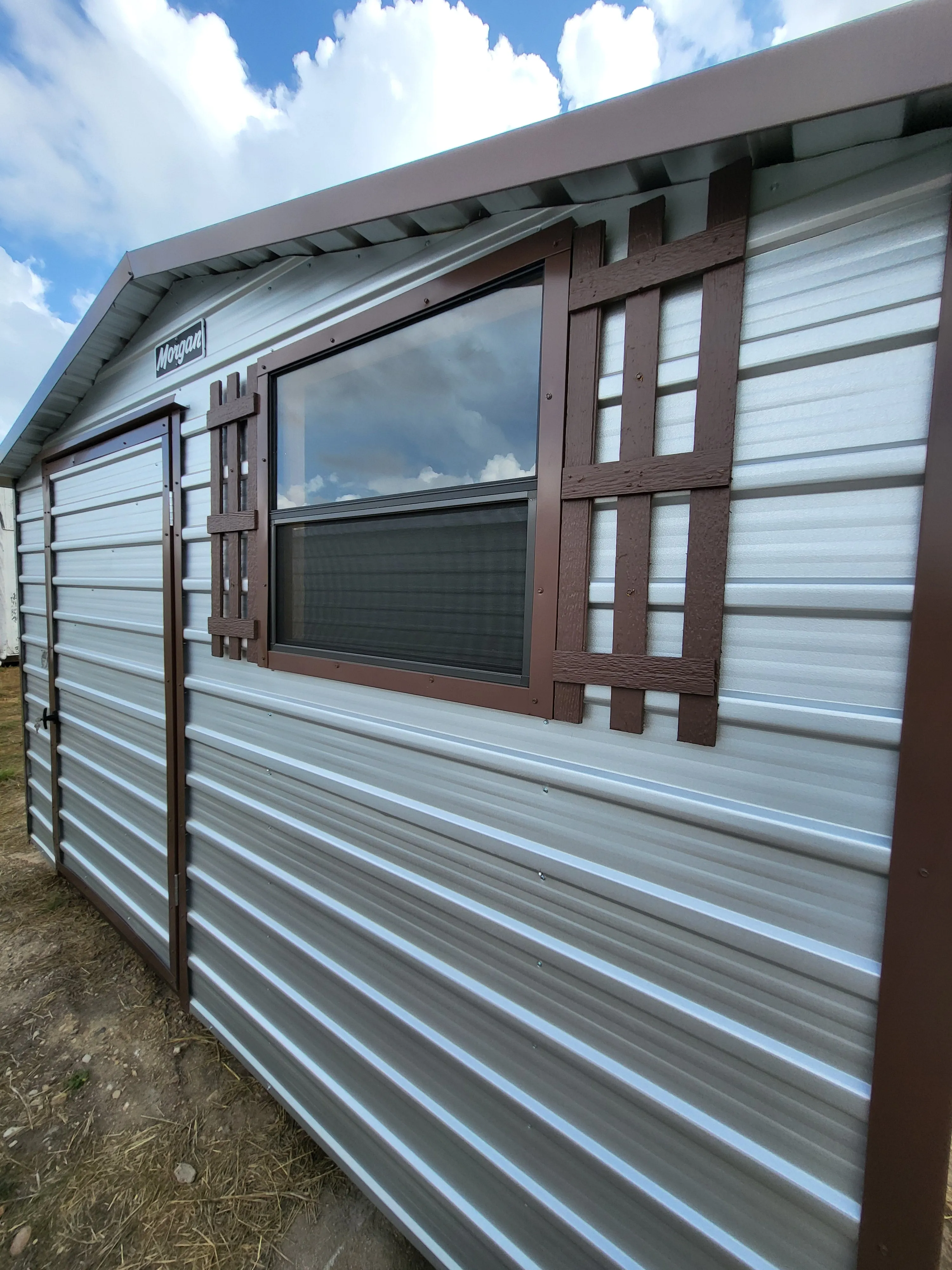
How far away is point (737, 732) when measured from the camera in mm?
975

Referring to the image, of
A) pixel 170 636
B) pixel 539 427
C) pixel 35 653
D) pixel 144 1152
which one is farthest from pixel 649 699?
pixel 35 653

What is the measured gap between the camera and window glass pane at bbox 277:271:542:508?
1247 mm

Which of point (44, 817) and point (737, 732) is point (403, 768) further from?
point (44, 817)

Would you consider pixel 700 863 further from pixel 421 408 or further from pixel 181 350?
pixel 181 350

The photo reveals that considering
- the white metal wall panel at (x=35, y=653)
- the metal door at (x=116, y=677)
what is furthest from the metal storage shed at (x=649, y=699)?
the white metal wall panel at (x=35, y=653)

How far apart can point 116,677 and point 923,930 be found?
11.2 feet

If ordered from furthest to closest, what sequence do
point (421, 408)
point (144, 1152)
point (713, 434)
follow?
point (144, 1152) → point (421, 408) → point (713, 434)

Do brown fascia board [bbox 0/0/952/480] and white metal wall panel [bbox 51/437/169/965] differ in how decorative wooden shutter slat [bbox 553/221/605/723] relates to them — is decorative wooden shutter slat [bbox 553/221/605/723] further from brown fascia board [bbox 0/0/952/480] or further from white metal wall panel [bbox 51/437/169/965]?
white metal wall panel [bbox 51/437/169/965]

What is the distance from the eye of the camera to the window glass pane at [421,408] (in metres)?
1.25

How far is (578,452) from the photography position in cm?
111

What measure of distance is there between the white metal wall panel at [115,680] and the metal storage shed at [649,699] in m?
0.99

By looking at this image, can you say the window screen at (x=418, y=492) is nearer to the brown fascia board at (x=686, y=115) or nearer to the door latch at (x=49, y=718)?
the brown fascia board at (x=686, y=115)

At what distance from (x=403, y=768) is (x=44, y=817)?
398 centimetres

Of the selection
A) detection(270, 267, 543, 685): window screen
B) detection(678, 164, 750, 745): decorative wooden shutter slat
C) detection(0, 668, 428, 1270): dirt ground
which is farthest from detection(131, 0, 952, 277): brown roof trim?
detection(0, 668, 428, 1270): dirt ground
